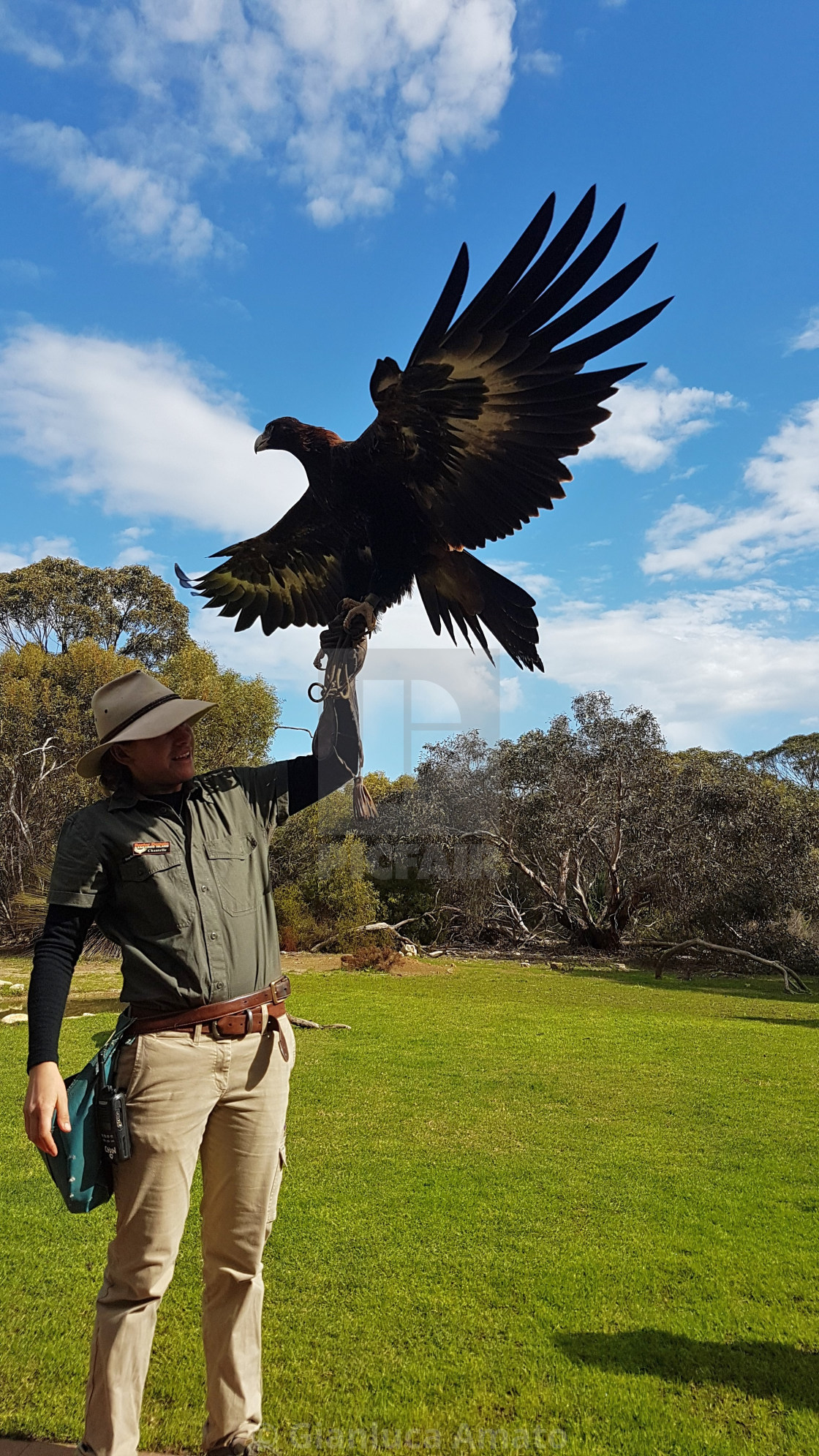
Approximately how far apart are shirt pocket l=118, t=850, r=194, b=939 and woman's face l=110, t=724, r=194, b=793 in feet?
0.71

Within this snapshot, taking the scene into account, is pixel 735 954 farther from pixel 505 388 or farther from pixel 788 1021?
pixel 505 388

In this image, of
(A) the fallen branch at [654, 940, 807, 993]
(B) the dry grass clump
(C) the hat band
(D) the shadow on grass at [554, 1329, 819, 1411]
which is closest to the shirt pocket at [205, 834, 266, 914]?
(C) the hat band

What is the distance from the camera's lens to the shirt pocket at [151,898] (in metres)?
1.86

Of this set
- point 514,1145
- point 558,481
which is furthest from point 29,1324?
point 558,481

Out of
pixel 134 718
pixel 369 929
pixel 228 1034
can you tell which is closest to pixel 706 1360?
pixel 228 1034

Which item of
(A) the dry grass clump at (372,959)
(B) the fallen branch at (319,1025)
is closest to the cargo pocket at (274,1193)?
(B) the fallen branch at (319,1025)

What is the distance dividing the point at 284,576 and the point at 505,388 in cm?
96

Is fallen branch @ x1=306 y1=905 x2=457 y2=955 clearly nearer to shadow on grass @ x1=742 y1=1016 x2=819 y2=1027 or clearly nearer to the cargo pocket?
shadow on grass @ x1=742 y1=1016 x2=819 y2=1027

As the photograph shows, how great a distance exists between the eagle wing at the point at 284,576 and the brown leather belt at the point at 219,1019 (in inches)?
46.1

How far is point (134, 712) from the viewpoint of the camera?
197 cm

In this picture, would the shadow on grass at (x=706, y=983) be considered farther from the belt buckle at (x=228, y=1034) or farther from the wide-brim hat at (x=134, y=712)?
the wide-brim hat at (x=134, y=712)

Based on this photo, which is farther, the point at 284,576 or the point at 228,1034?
the point at 284,576

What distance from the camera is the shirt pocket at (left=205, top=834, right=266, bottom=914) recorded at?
197 cm

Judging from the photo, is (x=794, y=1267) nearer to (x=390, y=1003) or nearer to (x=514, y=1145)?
(x=514, y=1145)
